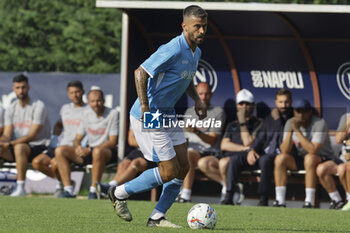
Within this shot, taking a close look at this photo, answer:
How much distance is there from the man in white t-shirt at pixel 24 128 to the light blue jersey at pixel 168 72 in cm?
633

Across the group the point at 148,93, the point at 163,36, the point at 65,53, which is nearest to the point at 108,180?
the point at 163,36

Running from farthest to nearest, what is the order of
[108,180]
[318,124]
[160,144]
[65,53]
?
[65,53]
[108,180]
[318,124]
[160,144]

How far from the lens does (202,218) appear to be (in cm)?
788

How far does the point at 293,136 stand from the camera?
13.3 m

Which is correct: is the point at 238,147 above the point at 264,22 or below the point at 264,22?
below

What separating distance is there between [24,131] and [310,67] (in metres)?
5.07

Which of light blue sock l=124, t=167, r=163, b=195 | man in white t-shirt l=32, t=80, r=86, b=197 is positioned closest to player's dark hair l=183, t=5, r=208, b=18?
light blue sock l=124, t=167, r=163, b=195

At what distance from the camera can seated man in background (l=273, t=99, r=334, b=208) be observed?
12.7m

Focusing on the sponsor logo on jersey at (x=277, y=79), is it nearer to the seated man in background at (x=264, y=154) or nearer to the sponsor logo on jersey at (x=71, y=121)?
the seated man in background at (x=264, y=154)

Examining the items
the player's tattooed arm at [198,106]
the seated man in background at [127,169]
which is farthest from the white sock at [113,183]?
the player's tattooed arm at [198,106]

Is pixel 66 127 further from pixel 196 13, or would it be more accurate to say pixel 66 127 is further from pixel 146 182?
pixel 196 13

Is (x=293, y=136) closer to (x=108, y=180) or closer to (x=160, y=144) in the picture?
(x=108, y=180)

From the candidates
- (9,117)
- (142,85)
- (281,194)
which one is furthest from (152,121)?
(9,117)

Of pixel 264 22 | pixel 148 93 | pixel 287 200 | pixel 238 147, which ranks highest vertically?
pixel 264 22
